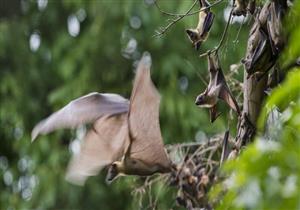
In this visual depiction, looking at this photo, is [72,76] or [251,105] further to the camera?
[72,76]

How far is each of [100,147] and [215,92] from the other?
311 millimetres

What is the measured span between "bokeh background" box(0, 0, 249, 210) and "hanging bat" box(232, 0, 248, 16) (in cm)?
312

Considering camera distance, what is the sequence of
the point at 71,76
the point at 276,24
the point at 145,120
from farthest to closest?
the point at 71,76 → the point at 145,120 → the point at 276,24

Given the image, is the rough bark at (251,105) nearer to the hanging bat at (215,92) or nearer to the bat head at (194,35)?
the hanging bat at (215,92)

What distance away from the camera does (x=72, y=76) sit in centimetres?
536

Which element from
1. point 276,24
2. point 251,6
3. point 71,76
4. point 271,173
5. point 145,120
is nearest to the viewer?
point 271,173

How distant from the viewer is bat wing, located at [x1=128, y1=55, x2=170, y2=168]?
174cm

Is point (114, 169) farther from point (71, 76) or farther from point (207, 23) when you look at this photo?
point (71, 76)

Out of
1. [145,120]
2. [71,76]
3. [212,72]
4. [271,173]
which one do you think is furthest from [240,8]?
[71,76]

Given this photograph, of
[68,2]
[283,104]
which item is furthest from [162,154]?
[68,2]

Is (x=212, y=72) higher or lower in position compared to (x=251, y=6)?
lower

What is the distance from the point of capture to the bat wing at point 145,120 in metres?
1.74

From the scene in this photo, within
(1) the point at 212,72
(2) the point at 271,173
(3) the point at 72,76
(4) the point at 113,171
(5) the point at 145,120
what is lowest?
(3) the point at 72,76

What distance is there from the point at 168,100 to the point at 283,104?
3806mm
